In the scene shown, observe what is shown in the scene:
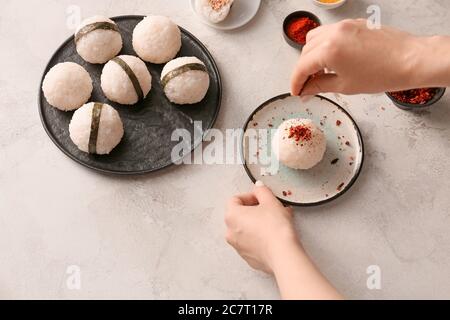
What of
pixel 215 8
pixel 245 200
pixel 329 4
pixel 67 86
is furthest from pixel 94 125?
pixel 329 4

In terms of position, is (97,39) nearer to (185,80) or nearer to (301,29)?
(185,80)

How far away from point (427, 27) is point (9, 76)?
1.49 m

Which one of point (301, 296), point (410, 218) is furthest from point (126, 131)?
point (410, 218)

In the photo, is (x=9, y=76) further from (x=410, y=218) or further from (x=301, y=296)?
(x=410, y=218)

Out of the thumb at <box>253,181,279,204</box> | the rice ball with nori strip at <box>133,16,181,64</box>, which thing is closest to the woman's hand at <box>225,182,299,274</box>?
the thumb at <box>253,181,279,204</box>

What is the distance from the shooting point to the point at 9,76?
1.73 m

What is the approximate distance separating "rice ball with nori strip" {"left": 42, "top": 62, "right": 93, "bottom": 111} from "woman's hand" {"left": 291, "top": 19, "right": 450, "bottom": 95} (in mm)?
699

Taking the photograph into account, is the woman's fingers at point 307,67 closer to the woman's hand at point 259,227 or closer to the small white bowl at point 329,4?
the woman's hand at point 259,227

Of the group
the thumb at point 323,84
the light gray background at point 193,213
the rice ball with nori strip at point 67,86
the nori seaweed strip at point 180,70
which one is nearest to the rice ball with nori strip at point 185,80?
the nori seaweed strip at point 180,70

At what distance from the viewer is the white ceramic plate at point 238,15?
1821 millimetres

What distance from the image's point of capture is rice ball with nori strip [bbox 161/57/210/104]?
5.28ft

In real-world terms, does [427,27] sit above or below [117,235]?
above

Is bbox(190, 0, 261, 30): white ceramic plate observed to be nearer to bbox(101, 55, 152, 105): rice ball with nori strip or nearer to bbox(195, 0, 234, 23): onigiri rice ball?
bbox(195, 0, 234, 23): onigiri rice ball

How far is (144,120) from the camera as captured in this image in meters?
1.66
